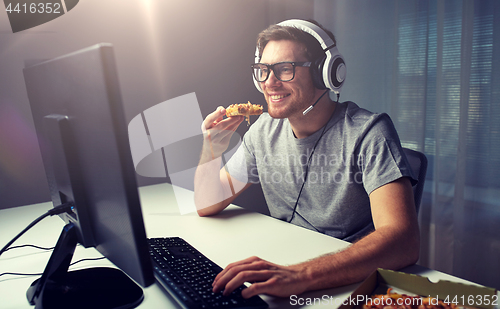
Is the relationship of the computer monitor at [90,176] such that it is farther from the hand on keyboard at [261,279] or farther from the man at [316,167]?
the man at [316,167]

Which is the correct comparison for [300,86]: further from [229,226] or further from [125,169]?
[125,169]

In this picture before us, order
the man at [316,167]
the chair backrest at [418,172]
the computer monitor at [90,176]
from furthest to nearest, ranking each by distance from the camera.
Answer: the chair backrest at [418,172], the man at [316,167], the computer monitor at [90,176]

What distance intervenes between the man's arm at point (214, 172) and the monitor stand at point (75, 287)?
582mm

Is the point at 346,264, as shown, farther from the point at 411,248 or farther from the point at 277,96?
the point at 277,96

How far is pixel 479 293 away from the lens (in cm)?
58

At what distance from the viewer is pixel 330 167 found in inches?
49.6

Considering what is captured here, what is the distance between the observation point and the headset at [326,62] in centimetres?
126

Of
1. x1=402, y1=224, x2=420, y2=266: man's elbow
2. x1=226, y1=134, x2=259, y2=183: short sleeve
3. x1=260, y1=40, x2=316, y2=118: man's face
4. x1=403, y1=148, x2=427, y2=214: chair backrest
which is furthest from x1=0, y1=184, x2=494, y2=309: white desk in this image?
x1=260, y1=40, x2=316, y2=118: man's face

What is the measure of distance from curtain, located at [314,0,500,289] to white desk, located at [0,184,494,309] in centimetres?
105

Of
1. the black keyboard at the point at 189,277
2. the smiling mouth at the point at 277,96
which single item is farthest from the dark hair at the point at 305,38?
the black keyboard at the point at 189,277

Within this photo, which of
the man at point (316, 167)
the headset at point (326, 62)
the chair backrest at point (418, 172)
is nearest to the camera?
the man at point (316, 167)

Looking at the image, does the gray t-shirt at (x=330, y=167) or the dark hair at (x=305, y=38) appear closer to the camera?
the gray t-shirt at (x=330, y=167)

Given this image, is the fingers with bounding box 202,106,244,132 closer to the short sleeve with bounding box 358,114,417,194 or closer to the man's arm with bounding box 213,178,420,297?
the short sleeve with bounding box 358,114,417,194

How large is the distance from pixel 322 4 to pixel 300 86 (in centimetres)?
118
